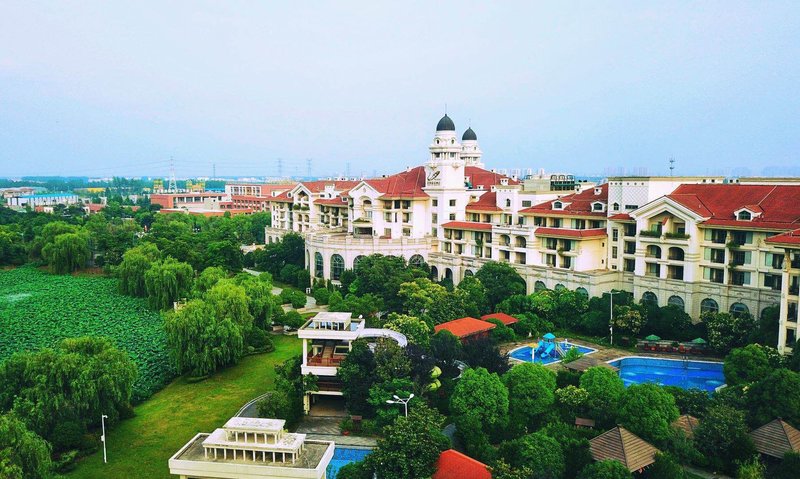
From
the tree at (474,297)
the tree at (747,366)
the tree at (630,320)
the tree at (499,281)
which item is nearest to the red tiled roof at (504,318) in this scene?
the tree at (474,297)

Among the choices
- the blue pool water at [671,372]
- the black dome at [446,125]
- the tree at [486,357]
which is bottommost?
the blue pool water at [671,372]

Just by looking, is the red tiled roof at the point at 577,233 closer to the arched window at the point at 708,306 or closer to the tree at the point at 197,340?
the arched window at the point at 708,306

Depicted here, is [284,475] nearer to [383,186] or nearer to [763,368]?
[763,368]

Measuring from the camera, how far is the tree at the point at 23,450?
1587cm

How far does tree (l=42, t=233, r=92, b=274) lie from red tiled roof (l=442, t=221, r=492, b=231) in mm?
28692

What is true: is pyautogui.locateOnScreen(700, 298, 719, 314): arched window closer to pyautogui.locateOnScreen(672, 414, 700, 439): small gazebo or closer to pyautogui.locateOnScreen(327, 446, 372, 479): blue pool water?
pyautogui.locateOnScreen(672, 414, 700, 439): small gazebo

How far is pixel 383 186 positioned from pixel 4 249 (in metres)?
33.3

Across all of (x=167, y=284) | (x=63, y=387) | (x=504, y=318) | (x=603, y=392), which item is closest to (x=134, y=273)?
(x=167, y=284)

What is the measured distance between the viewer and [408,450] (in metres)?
16.5

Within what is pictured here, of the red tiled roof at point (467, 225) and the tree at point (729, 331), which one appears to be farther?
the red tiled roof at point (467, 225)

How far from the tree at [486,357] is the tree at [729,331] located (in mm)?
9562

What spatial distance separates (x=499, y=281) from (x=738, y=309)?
1100cm

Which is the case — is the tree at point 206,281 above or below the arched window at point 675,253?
below

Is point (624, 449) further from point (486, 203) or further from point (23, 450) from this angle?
point (486, 203)
